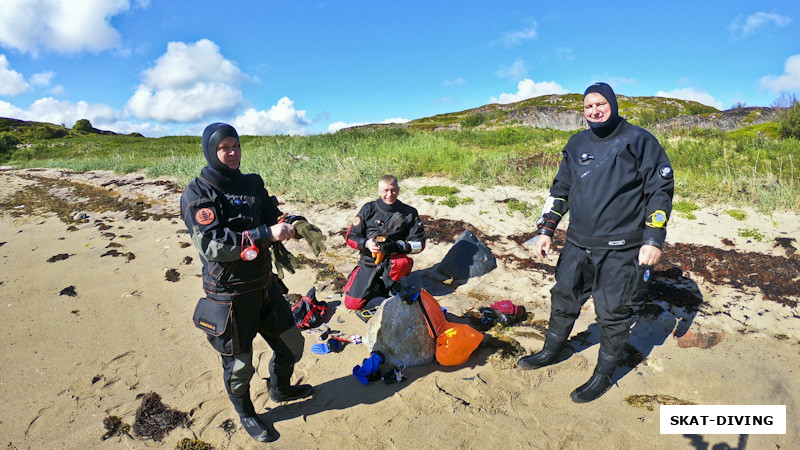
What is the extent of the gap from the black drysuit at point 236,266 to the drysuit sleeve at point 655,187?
2466mm

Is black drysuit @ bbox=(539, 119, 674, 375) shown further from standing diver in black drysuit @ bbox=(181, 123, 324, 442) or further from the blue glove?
standing diver in black drysuit @ bbox=(181, 123, 324, 442)

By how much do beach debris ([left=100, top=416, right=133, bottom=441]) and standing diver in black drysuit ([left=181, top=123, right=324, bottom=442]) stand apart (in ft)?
3.02

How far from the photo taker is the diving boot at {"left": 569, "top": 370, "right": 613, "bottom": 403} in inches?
121

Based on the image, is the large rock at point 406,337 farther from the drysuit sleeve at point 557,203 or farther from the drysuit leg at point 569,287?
the drysuit sleeve at point 557,203

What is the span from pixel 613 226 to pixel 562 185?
1.75ft

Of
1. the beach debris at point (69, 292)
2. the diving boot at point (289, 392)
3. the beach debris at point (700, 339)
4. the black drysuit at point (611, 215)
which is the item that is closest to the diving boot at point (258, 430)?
the diving boot at point (289, 392)

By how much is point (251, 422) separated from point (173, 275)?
379 cm

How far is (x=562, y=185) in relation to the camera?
3.16m

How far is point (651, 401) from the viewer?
3.08 metres

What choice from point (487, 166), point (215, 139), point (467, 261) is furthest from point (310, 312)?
point (487, 166)

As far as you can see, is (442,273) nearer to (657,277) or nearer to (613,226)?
(657,277)

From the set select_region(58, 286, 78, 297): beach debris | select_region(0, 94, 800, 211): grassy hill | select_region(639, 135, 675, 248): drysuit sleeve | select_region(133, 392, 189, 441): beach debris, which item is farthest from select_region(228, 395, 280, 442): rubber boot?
select_region(0, 94, 800, 211): grassy hill

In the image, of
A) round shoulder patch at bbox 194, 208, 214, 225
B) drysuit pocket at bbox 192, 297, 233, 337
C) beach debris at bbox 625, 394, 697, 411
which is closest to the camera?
round shoulder patch at bbox 194, 208, 214, 225

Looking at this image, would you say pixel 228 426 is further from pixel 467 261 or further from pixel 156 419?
pixel 467 261
